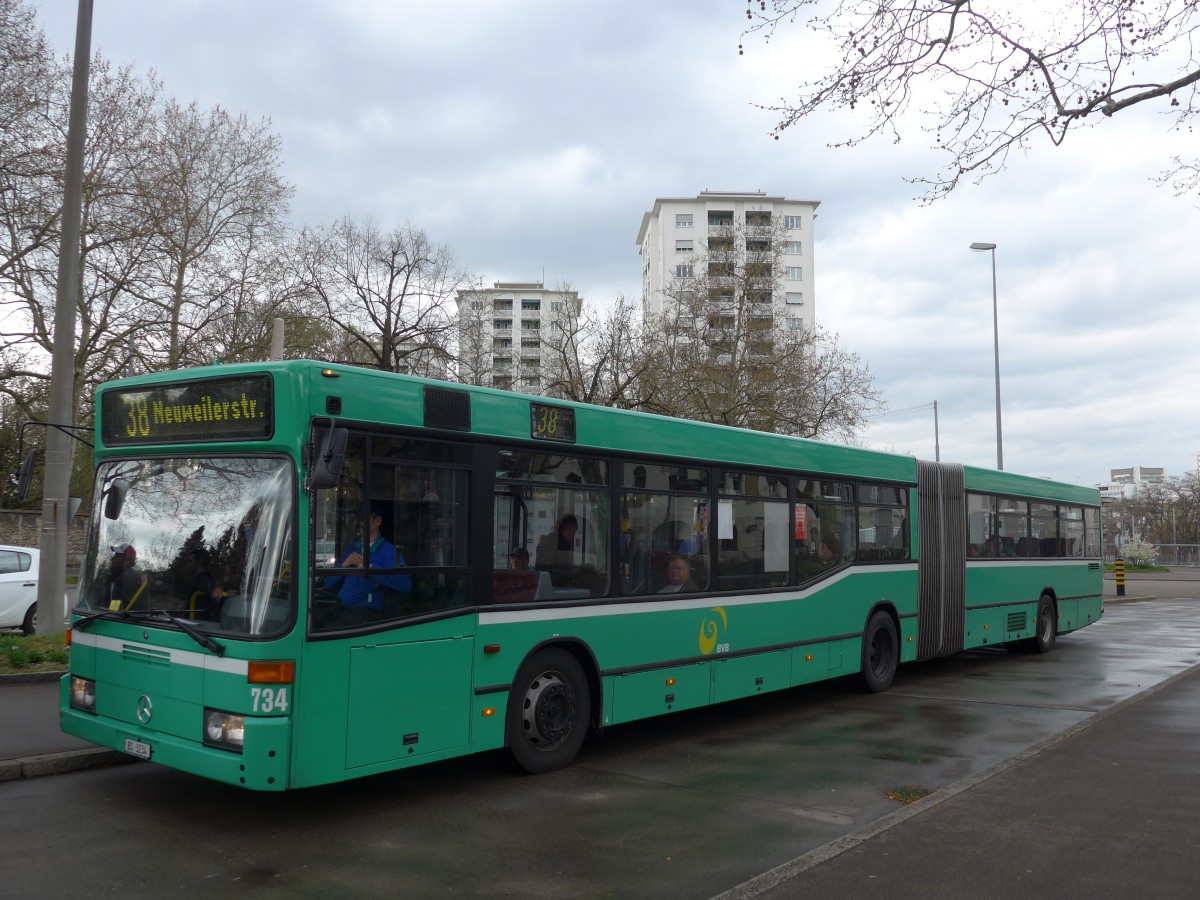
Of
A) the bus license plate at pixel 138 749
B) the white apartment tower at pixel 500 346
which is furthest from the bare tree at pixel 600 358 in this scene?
the bus license plate at pixel 138 749

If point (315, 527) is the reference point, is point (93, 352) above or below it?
above

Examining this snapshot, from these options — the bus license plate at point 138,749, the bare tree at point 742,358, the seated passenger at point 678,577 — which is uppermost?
the bare tree at point 742,358

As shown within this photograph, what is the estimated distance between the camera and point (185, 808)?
668cm

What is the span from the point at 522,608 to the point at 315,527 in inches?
78.3

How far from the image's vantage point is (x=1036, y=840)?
5.98 metres

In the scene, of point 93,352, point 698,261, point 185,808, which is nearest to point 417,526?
point 185,808

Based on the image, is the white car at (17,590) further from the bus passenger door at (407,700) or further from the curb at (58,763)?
the bus passenger door at (407,700)

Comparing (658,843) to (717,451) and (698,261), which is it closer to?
(717,451)

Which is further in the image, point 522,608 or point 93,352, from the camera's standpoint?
point 93,352

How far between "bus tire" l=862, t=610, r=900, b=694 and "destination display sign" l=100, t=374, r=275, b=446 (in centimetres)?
843

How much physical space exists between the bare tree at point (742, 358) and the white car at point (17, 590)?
62.0 feet

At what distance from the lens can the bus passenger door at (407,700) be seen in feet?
20.7

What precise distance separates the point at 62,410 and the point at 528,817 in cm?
890

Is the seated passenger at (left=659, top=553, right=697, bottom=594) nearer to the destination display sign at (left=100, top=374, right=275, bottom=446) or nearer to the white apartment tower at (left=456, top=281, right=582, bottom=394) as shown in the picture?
the destination display sign at (left=100, top=374, right=275, bottom=446)
